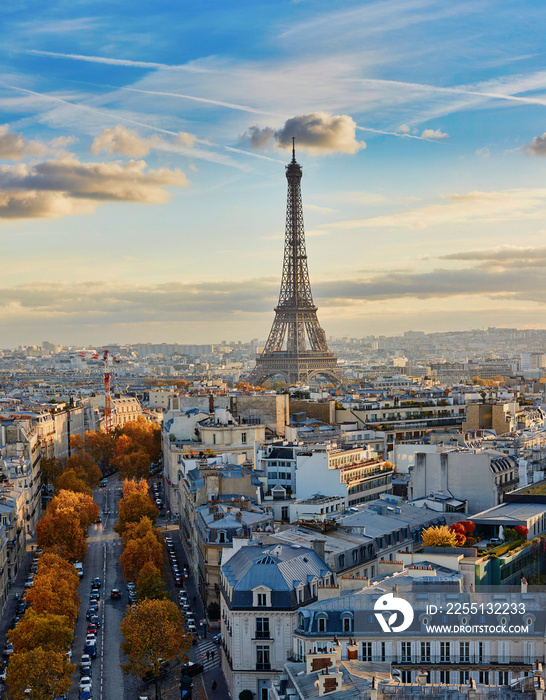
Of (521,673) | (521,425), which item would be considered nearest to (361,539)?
(521,673)

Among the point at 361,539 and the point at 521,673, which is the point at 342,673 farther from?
the point at 361,539

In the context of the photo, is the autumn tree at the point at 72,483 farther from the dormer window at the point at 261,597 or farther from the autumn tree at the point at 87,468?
the dormer window at the point at 261,597

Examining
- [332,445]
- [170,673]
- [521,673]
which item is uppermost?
[332,445]

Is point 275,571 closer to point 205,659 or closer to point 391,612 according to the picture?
point 391,612

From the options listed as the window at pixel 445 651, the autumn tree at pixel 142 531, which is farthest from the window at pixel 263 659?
the autumn tree at pixel 142 531

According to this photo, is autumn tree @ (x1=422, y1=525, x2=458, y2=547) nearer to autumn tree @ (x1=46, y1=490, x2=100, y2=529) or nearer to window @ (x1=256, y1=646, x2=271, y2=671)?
window @ (x1=256, y1=646, x2=271, y2=671)

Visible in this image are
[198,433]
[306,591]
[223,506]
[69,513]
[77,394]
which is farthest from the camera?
[77,394]

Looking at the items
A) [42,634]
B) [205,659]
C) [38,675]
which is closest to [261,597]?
[205,659]
